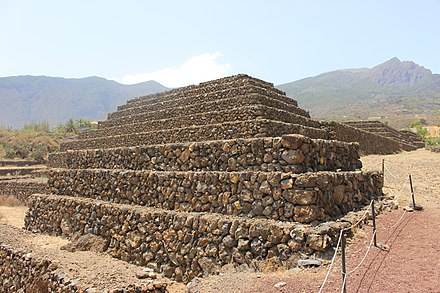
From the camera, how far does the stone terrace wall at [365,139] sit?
691 inches

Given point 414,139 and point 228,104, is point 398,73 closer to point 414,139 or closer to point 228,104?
point 414,139

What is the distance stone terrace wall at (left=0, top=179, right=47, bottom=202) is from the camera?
17.7m

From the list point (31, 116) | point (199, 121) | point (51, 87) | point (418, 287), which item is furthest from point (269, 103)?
point (51, 87)

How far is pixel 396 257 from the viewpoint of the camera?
17.9ft

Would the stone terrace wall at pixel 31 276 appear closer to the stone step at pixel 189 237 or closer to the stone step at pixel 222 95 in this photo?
the stone step at pixel 189 237

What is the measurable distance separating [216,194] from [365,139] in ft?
58.6

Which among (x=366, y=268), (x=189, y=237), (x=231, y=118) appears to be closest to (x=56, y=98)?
(x=231, y=118)

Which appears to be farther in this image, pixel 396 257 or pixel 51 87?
pixel 51 87

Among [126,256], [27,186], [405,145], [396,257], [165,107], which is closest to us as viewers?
[396,257]

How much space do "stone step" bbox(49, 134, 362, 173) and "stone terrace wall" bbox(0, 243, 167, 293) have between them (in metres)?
2.72

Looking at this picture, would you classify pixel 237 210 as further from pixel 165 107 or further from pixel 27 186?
pixel 27 186

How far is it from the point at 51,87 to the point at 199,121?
568 feet

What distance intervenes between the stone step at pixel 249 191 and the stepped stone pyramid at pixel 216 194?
0.06ft

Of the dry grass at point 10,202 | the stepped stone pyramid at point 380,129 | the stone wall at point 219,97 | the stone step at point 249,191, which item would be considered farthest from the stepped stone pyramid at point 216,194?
the stepped stone pyramid at point 380,129
